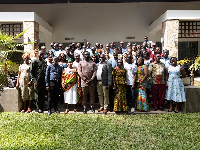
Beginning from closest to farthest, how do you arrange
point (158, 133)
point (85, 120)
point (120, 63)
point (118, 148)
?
point (118, 148), point (158, 133), point (85, 120), point (120, 63)

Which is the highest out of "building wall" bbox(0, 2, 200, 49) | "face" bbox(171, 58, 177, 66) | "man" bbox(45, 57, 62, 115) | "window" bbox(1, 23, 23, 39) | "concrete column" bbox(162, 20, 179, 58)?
"building wall" bbox(0, 2, 200, 49)

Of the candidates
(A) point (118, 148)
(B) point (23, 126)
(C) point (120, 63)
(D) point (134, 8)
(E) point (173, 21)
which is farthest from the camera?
(D) point (134, 8)

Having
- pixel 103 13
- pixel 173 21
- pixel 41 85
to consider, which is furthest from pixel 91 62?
pixel 103 13

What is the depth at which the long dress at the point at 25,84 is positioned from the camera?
6.92 m

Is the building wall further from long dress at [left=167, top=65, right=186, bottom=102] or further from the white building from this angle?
long dress at [left=167, top=65, right=186, bottom=102]

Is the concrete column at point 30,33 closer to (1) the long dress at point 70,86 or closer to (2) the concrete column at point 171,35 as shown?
(1) the long dress at point 70,86

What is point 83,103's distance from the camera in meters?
6.91

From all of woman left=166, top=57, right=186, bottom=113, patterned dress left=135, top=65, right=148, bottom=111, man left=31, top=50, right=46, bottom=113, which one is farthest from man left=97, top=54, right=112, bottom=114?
woman left=166, top=57, right=186, bottom=113

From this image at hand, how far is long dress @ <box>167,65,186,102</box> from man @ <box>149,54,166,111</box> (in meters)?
0.20

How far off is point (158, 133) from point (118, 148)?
1.21 metres

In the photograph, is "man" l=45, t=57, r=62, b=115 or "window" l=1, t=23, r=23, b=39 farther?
"window" l=1, t=23, r=23, b=39

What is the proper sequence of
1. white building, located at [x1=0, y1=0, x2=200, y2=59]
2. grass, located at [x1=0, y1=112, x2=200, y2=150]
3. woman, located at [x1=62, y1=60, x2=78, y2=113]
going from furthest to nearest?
1. white building, located at [x1=0, y1=0, x2=200, y2=59]
2. woman, located at [x1=62, y1=60, x2=78, y2=113]
3. grass, located at [x1=0, y1=112, x2=200, y2=150]

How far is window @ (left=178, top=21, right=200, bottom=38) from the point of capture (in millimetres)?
13516

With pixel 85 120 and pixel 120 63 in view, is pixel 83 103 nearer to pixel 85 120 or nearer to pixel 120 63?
pixel 85 120
